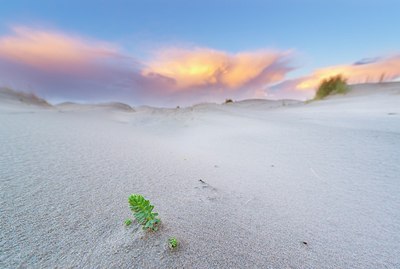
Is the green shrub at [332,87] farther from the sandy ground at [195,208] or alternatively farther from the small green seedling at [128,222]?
the small green seedling at [128,222]

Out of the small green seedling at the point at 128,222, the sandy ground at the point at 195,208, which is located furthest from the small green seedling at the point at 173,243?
the small green seedling at the point at 128,222

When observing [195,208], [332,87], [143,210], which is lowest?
[195,208]

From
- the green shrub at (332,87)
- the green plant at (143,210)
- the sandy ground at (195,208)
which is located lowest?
the sandy ground at (195,208)

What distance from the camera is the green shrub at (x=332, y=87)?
38.0 ft

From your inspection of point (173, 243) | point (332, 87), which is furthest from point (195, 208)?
point (332, 87)

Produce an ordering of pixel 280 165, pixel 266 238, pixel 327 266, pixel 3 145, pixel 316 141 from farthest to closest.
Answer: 1. pixel 316 141
2. pixel 280 165
3. pixel 3 145
4. pixel 266 238
5. pixel 327 266

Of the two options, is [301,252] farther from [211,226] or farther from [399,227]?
[399,227]

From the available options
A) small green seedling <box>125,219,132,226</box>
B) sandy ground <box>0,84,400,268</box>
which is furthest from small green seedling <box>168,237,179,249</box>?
small green seedling <box>125,219,132,226</box>

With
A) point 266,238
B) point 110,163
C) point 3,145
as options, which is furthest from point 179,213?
point 3,145

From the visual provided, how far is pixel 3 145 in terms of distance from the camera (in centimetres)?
174

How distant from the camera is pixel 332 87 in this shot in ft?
39.4

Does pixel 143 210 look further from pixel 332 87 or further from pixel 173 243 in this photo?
pixel 332 87

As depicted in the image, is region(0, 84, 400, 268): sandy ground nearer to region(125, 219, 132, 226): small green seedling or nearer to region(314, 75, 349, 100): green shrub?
region(125, 219, 132, 226): small green seedling

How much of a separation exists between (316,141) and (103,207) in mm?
3047
